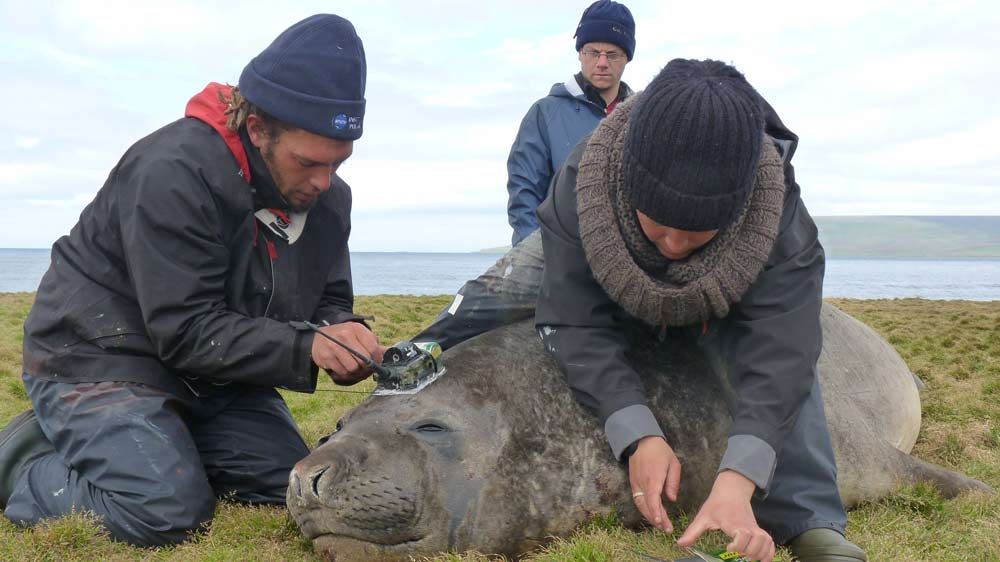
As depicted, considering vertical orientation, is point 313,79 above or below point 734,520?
above

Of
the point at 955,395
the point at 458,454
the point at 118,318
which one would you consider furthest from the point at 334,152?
the point at 955,395

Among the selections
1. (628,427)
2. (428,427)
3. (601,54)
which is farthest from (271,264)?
(601,54)

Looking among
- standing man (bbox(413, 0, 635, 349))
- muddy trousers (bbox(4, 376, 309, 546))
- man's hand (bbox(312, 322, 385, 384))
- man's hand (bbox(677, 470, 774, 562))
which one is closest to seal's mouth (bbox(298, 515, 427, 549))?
man's hand (bbox(312, 322, 385, 384))

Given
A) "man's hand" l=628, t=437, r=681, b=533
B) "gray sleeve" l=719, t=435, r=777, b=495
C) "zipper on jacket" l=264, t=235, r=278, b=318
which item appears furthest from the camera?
"zipper on jacket" l=264, t=235, r=278, b=318

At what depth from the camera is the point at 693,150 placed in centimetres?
315

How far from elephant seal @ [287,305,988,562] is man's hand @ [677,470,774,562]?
0.69 metres

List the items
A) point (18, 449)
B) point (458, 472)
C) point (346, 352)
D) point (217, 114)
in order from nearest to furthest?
point (458, 472)
point (346, 352)
point (217, 114)
point (18, 449)

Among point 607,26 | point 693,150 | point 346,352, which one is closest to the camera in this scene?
point 693,150

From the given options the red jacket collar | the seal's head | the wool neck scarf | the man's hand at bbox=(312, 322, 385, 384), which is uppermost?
the red jacket collar

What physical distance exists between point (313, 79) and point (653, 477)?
2362 mm

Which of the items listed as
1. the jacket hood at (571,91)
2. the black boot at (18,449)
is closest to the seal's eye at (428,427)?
the black boot at (18,449)

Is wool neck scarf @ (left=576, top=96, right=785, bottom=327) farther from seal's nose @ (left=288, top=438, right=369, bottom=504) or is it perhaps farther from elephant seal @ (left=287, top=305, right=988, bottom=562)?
seal's nose @ (left=288, top=438, right=369, bottom=504)

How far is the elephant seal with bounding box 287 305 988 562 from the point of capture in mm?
3619

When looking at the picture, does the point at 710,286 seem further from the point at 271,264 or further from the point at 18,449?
the point at 18,449
